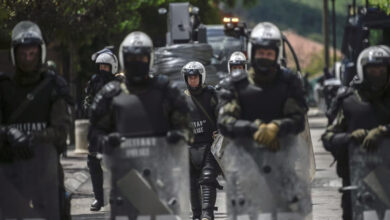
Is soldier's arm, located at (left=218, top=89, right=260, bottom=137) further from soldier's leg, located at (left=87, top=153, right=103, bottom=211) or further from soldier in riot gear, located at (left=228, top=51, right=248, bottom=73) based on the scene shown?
soldier's leg, located at (left=87, top=153, right=103, bottom=211)

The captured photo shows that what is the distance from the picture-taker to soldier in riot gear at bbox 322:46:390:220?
944 cm

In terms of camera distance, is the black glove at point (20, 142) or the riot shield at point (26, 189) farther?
the riot shield at point (26, 189)

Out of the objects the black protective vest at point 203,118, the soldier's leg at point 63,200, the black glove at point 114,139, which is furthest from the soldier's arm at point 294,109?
the black protective vest at point 203,118

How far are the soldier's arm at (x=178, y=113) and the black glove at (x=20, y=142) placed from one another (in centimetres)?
118

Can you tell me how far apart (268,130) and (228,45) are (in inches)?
874

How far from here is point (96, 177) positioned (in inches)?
593

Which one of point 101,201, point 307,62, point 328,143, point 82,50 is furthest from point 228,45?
point 307,62

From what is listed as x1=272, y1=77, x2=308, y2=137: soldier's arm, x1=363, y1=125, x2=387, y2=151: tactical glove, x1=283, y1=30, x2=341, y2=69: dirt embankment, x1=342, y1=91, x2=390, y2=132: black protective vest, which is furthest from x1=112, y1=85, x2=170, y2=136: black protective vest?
x1=283, y1=30, x2=341, y2=69: dirt embankment

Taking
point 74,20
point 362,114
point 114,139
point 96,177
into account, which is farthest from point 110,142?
point 74,20

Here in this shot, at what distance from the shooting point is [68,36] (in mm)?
28156

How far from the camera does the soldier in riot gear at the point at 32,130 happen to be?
9.48 metres

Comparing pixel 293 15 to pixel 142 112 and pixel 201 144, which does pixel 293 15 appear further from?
pixel 142 112

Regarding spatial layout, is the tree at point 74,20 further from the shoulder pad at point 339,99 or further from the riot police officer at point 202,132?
the shoulder pad at point 339,99

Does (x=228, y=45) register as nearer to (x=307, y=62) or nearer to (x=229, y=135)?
(x=229, y=135)
